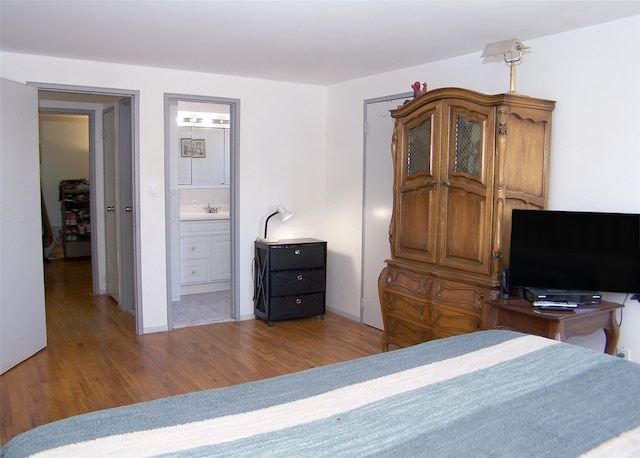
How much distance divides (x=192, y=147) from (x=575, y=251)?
4845 millimetres

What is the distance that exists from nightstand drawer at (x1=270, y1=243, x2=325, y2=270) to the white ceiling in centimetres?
166

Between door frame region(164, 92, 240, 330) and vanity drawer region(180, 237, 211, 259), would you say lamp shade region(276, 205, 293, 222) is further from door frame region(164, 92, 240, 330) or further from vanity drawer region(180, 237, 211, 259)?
vanity drawer region(180, 237, 211, 259)

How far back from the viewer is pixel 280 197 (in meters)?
5.43

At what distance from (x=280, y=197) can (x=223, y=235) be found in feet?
4.22

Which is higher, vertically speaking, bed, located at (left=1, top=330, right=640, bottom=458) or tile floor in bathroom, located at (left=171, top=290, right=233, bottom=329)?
bed, located at (left=1, top=330, right=640, bottom=458)

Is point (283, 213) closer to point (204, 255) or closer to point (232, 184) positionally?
point (232, 184)

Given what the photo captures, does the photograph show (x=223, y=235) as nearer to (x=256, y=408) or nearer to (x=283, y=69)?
(x=283, y=69)

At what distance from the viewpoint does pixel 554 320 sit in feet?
9.05

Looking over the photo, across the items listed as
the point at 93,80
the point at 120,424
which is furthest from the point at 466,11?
the point at 93,80

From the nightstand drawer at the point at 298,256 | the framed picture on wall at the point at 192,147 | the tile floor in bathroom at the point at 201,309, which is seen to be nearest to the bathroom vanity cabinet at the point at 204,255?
the tile floor in bathroom at the point at 201,309

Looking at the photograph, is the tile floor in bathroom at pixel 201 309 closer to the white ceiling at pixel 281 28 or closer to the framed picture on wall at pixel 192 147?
the framed picture on wall at pixel 192 147

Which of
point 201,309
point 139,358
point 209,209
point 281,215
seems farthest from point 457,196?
point 209,209

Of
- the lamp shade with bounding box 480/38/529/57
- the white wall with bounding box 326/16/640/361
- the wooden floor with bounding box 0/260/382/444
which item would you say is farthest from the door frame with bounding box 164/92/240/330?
the lamp shade with bounding box 480/38/529/57

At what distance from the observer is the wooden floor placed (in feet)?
11.0
